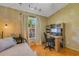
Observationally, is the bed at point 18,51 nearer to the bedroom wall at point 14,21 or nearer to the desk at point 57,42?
the bedroom wall at point 14,21

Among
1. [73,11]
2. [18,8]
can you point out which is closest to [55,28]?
[73,11]

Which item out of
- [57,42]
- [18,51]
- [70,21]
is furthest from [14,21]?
[70,21]

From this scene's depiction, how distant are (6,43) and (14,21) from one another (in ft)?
1.25

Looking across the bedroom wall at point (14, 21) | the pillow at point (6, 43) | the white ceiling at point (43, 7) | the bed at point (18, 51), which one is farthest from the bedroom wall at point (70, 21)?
the pillow at point (6, 43)

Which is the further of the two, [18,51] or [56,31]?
[56,31]

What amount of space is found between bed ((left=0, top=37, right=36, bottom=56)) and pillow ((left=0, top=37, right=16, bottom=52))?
0.18ft

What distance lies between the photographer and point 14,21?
2074 millimetres

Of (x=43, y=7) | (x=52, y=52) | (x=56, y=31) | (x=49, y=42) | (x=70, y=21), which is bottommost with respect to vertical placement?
(x=52, y=52)

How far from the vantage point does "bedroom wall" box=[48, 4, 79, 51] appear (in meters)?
2.01

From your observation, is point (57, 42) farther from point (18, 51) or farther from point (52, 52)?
point (18, 51)

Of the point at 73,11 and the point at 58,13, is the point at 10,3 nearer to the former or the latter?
the point at 58,13

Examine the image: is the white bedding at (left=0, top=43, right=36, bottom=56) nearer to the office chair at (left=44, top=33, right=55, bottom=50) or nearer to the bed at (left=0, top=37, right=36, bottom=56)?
the bed at (left=0, top=37, right=36, bottom=56)

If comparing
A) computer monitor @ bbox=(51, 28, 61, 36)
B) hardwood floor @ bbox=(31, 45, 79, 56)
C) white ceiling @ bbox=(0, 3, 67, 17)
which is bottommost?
hardwood floor @ bbox=(31, 45, 79, 56)

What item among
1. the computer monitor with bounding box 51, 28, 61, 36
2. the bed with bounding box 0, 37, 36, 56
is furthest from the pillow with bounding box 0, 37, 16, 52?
the computer monitor with bounding box 51, 28, 61, 36
